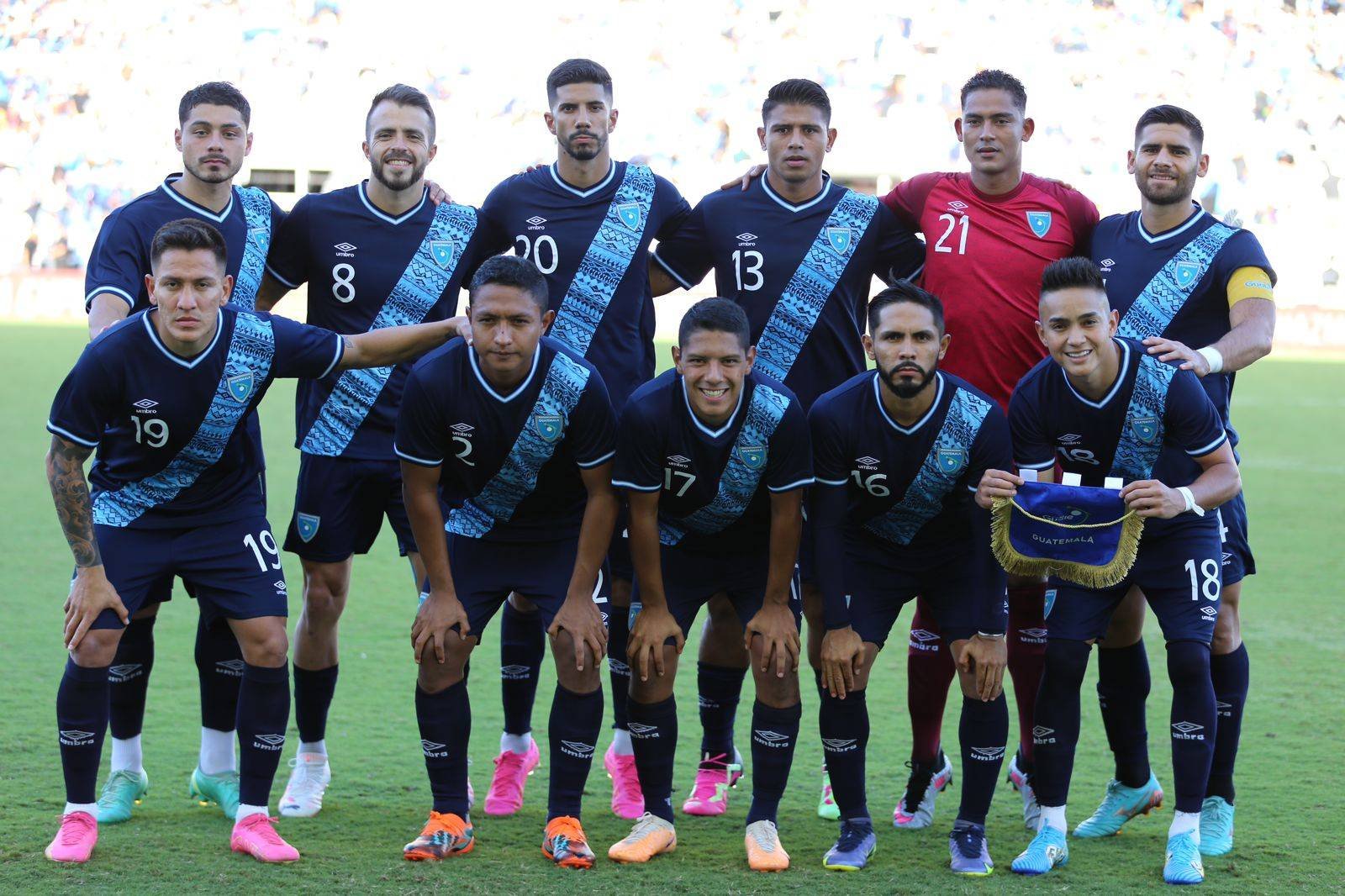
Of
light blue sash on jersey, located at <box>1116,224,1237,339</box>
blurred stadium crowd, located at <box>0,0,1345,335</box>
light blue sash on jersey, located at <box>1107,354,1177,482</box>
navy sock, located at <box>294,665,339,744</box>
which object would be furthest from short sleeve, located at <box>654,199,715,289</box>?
blurred stadium crowd, located at <box>0,0,1345,335</box>

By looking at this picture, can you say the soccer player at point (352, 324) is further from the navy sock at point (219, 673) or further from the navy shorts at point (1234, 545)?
the navy shorts at point (1234, 545)

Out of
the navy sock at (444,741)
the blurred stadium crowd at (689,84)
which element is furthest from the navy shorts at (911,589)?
the blurred stadium crowd at (689,84)

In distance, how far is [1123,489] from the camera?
3.95 metres

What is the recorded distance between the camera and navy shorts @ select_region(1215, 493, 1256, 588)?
14.6 feet

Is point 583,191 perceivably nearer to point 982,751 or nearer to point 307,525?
point 307,525

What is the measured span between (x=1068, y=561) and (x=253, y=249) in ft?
8.43

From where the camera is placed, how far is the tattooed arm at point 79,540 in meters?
3.89

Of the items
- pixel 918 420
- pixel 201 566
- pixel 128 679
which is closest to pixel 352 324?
pixel 201 566

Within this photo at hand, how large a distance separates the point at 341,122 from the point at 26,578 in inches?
872

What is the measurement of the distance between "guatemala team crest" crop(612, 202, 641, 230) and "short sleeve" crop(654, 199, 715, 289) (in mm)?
177

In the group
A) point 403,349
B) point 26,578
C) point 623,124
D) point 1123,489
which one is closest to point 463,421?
point 403,349

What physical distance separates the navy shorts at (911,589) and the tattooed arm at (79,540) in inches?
77.9

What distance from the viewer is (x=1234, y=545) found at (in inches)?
176

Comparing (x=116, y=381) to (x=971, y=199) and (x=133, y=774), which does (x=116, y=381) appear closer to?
(x=133, y=774)
